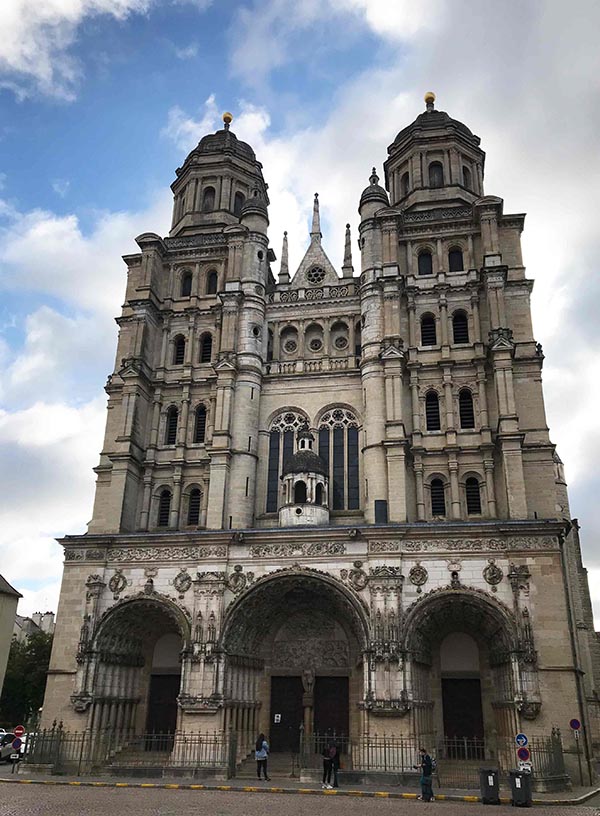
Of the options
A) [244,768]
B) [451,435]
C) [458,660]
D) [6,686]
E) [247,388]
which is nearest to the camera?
[244,768]

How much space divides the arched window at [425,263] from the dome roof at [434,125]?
892cm

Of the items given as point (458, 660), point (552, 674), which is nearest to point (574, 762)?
point (552, 674)

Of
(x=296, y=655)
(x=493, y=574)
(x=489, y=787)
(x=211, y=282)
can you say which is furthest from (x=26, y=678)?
(x=489, y=787)

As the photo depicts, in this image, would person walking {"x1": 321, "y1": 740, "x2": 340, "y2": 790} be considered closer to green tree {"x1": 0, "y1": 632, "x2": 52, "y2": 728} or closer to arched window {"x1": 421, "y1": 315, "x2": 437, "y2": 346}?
arched window {"x1": 421, "y1": 315, "x2": 437, "y2": 346}

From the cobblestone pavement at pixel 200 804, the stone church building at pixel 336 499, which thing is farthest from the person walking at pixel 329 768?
the stone church building at pixel 336 499

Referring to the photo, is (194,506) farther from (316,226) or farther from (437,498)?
(316,226)

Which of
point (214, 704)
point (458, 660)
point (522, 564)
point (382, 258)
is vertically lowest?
point (214, 704)

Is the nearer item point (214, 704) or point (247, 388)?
point (214, 704)

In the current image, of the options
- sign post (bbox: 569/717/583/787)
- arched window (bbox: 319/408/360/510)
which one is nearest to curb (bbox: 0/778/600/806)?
sign post (bbox: 569/717/583/787)

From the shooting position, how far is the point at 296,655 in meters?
27.9

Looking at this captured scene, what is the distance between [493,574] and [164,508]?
582 inches

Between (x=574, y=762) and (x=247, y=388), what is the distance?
63.1 feet

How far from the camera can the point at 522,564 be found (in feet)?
81.1

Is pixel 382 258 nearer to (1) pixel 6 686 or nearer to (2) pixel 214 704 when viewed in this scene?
(2) pixel 214 704
